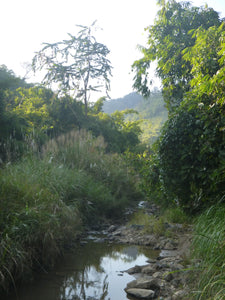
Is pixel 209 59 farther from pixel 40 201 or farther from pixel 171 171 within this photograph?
pixel 40 201

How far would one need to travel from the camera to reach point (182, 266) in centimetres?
432

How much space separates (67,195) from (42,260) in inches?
88.6

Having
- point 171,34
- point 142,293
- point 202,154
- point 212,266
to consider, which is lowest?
point 142,293

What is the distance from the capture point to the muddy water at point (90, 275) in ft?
13.0

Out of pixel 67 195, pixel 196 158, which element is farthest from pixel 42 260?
pixel 196 158

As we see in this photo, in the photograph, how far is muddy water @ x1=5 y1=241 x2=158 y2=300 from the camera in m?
3.95

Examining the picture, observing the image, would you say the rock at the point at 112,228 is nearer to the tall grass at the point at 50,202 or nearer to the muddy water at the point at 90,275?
the tall grass at the point at 50,202

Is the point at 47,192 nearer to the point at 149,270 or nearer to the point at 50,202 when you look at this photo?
the point at 50,202

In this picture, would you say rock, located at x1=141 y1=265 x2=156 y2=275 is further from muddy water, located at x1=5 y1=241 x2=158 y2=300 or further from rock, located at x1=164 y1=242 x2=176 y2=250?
rock, located at x1=164 y1=242 x2=176 y2=250

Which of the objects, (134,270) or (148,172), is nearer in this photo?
(134,270)

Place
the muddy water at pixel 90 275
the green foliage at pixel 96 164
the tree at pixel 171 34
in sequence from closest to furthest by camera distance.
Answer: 1. the muddy water at pixel 90 275
2. the green foliage at pixel 96 164
3. the tree at pixel 171 34

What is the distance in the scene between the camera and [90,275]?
462 centimetres

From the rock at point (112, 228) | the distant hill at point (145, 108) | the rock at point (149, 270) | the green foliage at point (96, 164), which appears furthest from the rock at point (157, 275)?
the distant hill at point (145, 108)

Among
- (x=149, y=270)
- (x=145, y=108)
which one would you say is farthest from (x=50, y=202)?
(x=145, y=108)
